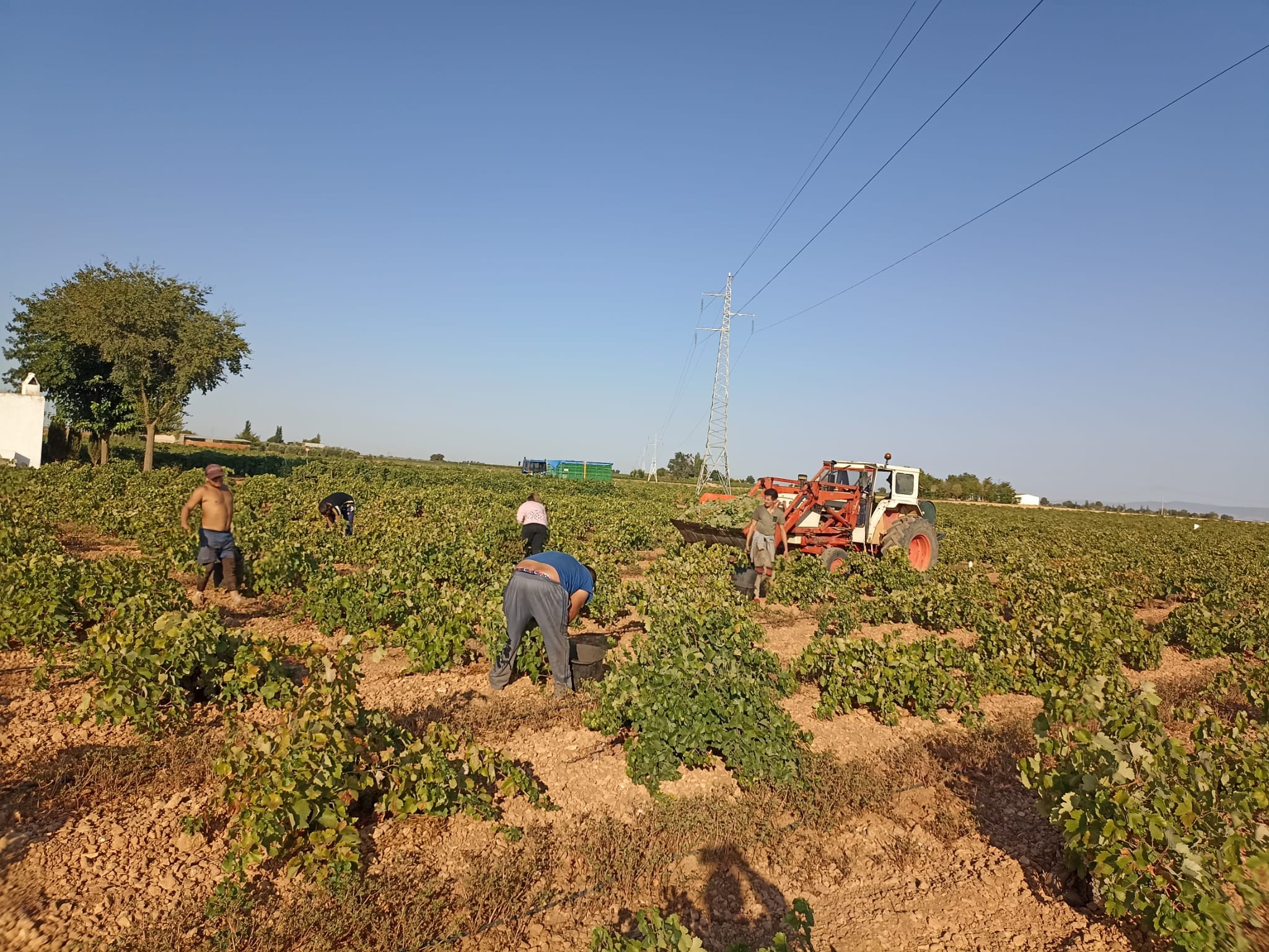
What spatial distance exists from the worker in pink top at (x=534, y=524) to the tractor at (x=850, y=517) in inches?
181

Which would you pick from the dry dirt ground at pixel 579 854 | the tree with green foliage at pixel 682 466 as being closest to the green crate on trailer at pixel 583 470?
the tree with green foliage at pixel 682 466

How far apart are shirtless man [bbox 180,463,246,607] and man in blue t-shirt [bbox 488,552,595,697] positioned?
4.17m

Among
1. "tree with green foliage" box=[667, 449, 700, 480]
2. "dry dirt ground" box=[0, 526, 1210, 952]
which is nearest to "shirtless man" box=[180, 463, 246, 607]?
"dry dirt ground" box=[0, 526, 1210, 952]

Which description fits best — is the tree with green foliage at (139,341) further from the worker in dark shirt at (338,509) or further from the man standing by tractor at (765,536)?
the man standing by tractor at (765,536)

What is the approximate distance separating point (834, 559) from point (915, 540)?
2.82 metres

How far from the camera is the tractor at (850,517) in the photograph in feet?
45.9

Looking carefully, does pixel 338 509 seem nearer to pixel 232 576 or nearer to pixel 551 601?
pixel 232 576

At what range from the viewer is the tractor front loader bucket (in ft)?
44.5

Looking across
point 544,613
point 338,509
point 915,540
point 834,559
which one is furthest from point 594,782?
point 915,540

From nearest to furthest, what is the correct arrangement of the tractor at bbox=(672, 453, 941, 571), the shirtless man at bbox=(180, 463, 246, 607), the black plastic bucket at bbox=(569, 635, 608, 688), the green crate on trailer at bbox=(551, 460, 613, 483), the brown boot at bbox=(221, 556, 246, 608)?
the black plastic bucket at bbox=(569, 635, 608, 688), the shirtless man at bbox=(180, 463, 246, 607), the brown boot at bbox=(221, 556, 246, 608), the tractor at bbox=(672, 453, 941, 571), the green crate on trailer at bbox=(551, 460, 613, 483)

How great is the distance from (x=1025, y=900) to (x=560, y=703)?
11.5 ft

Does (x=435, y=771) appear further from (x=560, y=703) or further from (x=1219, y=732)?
(x=1219, y=732)

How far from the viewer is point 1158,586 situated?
1600 centimetres

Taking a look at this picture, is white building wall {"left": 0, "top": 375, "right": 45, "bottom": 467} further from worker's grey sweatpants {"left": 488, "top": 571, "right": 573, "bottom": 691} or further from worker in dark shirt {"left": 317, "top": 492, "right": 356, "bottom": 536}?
worker's grey sweatpants {"left": 488, "top": 571, "right": 573, "bottom": 691}
